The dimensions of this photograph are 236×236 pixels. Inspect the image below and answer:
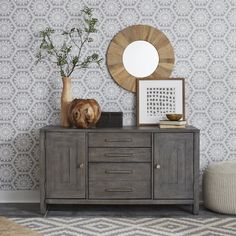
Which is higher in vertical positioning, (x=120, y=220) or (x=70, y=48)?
(x=70, y=48)

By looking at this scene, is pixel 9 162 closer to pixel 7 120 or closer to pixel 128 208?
pixel 7 120

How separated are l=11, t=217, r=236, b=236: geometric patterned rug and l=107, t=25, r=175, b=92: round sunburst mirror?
3.94 ft

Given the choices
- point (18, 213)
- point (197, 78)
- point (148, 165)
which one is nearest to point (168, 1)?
point (197, 78)

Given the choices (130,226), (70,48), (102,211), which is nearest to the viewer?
(130,226)

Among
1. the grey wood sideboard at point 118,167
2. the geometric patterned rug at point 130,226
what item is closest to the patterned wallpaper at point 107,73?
the grey wood sideboard at point 118,167

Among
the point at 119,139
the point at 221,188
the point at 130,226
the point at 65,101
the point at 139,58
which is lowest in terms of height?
the point at 130,226

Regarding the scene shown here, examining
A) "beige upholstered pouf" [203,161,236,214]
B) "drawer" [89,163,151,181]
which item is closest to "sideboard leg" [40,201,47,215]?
"drawer" [89,163,151,181]

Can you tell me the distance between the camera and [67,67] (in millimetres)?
4645

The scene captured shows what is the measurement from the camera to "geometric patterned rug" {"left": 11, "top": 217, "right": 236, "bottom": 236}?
12.2 feet

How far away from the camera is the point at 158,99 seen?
4.62 meters

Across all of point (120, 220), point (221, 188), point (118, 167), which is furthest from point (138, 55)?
point (120, 220)

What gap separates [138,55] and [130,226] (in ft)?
4.99

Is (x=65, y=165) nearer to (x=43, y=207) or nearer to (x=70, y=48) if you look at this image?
(x=43, y=207)

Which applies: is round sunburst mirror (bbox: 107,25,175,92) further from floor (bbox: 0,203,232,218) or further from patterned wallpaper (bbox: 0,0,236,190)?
floor (bbox: 0,203,232,218)
